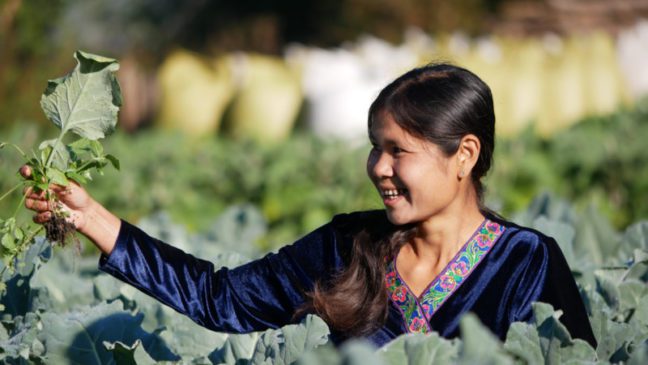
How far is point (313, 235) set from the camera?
2.21 metres

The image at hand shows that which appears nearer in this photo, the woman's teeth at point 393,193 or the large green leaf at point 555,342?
the large green leaf at point 555,342

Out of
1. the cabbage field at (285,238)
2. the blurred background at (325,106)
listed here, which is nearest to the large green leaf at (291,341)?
the cabbage field at (285,238)

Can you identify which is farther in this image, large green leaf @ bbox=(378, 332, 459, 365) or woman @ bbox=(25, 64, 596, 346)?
woman @ bbox=(25, 64, 596, 346)

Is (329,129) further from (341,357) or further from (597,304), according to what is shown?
(341,357)

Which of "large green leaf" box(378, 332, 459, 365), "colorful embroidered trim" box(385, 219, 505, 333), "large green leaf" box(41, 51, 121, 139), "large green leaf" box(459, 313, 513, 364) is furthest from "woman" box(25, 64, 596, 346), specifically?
"large green leaf" box(459, 313, 513, 364)

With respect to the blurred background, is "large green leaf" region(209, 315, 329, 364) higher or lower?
lower

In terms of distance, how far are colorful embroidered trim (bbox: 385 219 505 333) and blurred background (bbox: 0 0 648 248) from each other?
45 centimetres

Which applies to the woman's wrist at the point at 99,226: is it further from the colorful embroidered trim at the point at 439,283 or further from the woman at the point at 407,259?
the colorful embroidered trim at the point at 439,283

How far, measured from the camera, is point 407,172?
200 cm

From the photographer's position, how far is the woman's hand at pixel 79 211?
1.83 metres

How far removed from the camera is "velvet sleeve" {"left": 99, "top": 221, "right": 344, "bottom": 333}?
6.59 ft

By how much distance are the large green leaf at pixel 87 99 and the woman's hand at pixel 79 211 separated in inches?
3.9

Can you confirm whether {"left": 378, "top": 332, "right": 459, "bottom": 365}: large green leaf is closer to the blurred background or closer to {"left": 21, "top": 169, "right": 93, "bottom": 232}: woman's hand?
{"left": 21, "top": 169, "right": 93, "bottom": 232}: woman's hand

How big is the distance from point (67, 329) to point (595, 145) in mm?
3459
